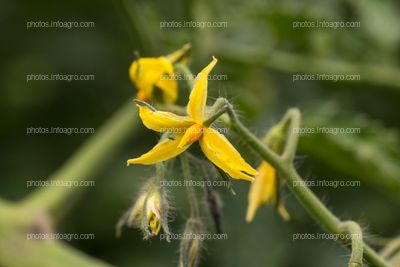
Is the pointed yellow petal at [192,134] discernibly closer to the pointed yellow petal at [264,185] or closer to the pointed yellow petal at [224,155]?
the pointed yellow petal at [224,155]

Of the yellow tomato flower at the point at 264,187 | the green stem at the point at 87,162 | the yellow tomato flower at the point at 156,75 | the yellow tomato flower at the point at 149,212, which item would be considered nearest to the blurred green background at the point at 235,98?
→ the green stem at the point at 87,162

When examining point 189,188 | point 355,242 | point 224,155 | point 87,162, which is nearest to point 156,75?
point 189,188

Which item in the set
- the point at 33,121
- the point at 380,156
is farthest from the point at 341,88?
the point at 33,121

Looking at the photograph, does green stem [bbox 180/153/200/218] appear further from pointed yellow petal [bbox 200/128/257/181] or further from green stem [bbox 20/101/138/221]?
green stem [bbox 20/101/138/221]

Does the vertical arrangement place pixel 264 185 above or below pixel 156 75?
below

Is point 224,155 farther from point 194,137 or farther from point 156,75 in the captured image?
point 156,75

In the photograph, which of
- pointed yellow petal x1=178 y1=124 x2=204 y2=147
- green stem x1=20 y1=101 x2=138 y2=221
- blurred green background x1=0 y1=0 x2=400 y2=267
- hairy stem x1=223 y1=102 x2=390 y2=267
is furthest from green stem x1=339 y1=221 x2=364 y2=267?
green stem x1=20 y1=101 x2=138 y2=221

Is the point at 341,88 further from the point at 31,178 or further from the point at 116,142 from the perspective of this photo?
the point at 31,178
